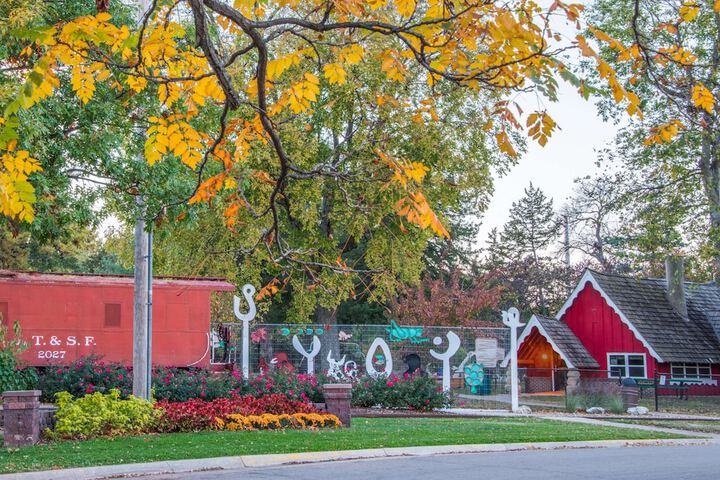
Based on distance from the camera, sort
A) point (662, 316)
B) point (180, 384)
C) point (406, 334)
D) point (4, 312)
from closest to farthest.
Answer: point (180, 384), point (4, 312), point (406, 334), point (662, 316)

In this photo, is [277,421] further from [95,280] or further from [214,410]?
[95,280]

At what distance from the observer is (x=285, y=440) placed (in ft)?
46.0

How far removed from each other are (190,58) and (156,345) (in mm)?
17172

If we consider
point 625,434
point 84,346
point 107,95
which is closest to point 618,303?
point 625,434

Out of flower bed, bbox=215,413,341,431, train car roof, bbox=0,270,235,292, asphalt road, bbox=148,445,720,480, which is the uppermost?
train car roof, bbox=0,270,235,292

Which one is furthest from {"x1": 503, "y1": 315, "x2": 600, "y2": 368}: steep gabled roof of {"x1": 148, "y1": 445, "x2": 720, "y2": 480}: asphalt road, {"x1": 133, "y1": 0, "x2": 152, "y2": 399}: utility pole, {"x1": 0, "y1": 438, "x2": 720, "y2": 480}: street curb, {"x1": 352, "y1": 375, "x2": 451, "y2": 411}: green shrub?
{"x1": 133, "y1": 0, "x2": 152, "y2": 399}: utility pole

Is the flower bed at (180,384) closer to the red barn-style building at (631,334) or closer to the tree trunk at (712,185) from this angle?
the red barn-style building at (631,334)

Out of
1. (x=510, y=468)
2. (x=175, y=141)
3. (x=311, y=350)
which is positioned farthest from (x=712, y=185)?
(x=175, y=141)

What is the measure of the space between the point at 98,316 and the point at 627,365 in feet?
65.8

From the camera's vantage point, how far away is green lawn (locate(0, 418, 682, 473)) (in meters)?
12.0

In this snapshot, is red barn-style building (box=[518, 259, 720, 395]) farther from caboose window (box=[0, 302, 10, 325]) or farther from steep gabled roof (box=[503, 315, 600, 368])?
caboose window (box=[0, 302, 10, 325])

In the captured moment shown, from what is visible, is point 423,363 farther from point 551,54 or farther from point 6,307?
point 551,54

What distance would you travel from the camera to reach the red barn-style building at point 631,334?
32250 millimetres

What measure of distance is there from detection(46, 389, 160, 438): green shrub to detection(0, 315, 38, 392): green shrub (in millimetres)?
4192
